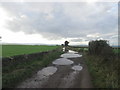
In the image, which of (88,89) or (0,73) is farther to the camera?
(0,73)

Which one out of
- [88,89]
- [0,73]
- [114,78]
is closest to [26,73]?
[0,73]

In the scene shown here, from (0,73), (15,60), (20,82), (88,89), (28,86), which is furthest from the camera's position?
(15,60)

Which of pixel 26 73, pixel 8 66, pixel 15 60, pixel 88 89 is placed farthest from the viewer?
pixel 15 60

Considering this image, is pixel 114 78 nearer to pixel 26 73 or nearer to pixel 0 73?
pixel 26 73

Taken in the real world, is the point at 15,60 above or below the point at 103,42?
below

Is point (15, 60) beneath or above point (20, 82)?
above

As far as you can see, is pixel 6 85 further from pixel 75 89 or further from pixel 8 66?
pixel 75 89

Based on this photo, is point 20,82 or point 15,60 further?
point 15,60

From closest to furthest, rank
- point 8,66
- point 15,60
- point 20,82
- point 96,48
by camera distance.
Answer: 1. point 20,82
2. point 8,66
3. point 15,60
4. point 96,48

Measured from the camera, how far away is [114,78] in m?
6.55

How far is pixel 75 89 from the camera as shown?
5.93 meters

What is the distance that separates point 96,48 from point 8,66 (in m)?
14.2

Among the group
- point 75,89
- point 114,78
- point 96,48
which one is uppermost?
point 96,48

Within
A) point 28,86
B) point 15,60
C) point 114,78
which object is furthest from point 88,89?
point 15,60
